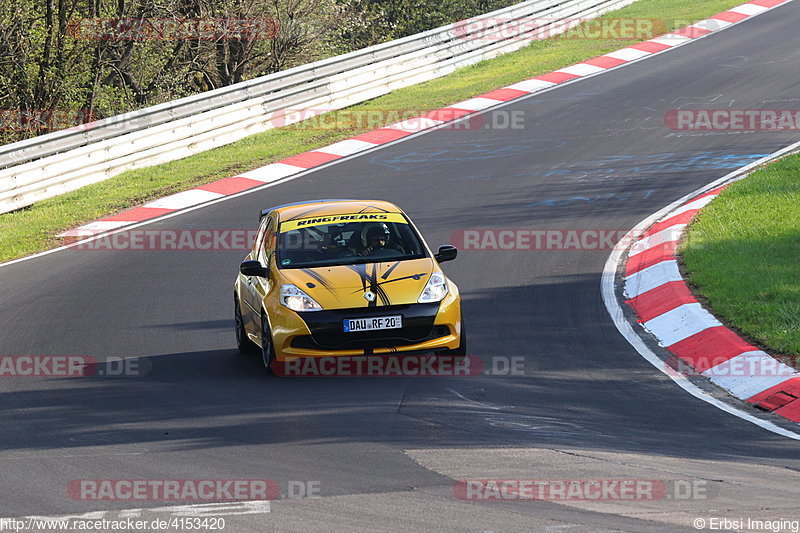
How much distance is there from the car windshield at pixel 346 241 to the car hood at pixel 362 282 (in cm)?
19

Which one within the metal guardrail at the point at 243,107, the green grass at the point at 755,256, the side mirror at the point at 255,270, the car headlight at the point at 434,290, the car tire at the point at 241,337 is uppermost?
the metal guardrail at the point at 243,107

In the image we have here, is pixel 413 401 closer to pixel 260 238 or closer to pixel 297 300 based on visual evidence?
pixel 297 300

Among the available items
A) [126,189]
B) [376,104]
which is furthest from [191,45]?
[126,189]

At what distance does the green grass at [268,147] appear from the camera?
1788 cm

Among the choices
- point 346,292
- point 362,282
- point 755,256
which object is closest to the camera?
point 346,292

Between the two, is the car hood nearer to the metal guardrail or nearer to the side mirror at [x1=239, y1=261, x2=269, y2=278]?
the side mirror at [x1=239, y1=261, x2=269, y2=278]

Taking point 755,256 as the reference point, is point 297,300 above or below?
above

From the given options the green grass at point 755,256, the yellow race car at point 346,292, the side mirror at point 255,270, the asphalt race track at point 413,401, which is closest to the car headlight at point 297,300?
the yellow race car at point 346,292

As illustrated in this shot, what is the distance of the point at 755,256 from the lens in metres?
12.3

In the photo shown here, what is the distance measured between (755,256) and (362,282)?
189 inches

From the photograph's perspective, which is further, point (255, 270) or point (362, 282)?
Answer: point (255, 270)

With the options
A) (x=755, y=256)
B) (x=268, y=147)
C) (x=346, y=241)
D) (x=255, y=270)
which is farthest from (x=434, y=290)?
(x=268, y=147)

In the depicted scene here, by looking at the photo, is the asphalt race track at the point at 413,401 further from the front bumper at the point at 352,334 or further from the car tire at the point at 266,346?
the car tire at the point at 266,346

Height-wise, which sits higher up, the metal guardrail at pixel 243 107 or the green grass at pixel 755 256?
the metal guardrail at pixel 243 107
